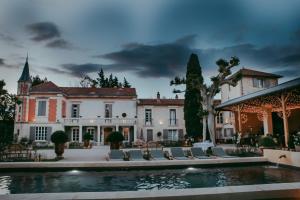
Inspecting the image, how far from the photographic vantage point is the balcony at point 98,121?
30.9 m

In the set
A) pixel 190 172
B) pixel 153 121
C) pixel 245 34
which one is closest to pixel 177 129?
pixel 153 121

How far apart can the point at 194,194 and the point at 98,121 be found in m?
26.5

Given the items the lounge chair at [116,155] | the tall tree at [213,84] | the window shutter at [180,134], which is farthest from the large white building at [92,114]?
the lounge chair at [116,155]

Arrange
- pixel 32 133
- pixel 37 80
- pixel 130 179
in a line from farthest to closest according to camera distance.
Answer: pixel 37 80, pixel 32 133, pixel 130 179

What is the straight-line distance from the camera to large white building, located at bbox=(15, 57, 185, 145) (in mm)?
30047

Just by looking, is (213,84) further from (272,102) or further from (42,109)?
(42,109)

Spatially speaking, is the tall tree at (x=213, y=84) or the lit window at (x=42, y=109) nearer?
the tall tree at (x=213, y=84)

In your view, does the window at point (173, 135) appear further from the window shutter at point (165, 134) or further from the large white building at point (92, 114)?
the window shutter at point (165, 134)

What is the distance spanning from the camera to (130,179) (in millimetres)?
9797

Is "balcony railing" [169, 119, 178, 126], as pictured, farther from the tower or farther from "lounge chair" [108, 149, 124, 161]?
"lounge chair" [108, 149, 124, 161]

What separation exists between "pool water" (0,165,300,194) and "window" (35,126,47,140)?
19.5m

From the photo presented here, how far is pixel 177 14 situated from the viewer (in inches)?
690

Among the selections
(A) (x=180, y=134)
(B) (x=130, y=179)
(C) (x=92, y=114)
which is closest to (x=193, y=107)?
(A) (x=180, y=134)

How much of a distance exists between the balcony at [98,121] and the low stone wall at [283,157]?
19.6m
